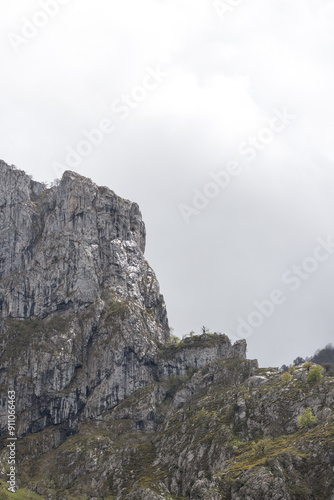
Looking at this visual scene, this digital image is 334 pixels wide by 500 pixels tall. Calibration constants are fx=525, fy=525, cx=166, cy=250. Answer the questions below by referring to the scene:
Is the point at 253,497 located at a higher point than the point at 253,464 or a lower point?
lower

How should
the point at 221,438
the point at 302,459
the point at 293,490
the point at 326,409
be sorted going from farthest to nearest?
1. the point at 221,438
2. the point at 326,409
3. the point at 302,459
4. the point at 293,490

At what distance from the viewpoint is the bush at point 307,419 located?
17019 cm

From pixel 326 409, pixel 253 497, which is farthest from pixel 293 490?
pixel 326 409

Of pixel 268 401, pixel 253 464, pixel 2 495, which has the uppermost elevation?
pixel 268 401

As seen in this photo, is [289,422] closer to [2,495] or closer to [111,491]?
[111,491]

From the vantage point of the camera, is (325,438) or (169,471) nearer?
(325,438)

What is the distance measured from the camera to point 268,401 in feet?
648

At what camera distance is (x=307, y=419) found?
172250 mm

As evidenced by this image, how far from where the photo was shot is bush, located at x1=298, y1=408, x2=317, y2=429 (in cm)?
17019

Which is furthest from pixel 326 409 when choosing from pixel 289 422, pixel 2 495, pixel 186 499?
pixel 2 495

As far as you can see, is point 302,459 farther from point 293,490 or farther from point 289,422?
point 289,422

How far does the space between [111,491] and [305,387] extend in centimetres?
8124

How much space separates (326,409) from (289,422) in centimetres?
1630

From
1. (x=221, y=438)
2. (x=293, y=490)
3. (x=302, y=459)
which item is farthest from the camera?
(x=221, y=438)
